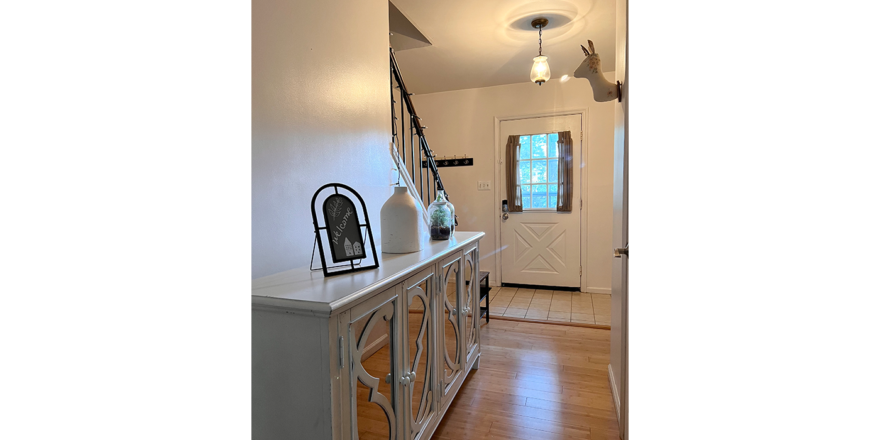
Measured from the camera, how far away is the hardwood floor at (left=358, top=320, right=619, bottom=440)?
5.49 ft

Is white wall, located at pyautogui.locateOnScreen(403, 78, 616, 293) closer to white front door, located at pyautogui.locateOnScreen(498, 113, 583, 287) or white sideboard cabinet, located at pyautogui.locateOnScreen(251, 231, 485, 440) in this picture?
white front door, located at pyautogui.locateOnScreen(498, 113, 583, 287)

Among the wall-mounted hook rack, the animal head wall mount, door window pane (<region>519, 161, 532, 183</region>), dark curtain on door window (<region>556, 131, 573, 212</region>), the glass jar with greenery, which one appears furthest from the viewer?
the wall-mounted hook rack

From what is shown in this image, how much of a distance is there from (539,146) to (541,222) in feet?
2.77

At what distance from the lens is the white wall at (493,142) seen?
4.07 m

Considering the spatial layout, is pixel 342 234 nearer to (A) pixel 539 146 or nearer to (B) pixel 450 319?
(B) pixel 450 319

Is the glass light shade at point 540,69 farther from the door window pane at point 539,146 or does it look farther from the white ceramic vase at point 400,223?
the white ceramic vase at point 400,223

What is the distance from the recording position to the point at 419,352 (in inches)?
55.7

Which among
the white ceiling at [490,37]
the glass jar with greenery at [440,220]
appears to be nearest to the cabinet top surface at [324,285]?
the glass jar with greenery at [440,220]

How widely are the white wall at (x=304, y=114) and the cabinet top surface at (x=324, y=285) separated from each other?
0.59ft

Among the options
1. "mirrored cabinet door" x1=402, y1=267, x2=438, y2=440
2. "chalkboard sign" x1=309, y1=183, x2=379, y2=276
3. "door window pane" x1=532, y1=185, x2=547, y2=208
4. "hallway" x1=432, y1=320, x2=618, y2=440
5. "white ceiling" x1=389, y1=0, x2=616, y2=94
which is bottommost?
"hallway" x1=432, y1=320, x2=618, y2=440

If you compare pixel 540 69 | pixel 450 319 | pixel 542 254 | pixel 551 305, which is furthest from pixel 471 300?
pixel 542 254

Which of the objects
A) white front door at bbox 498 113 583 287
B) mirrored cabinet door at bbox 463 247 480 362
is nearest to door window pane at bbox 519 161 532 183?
white front door at bbox 498 113 583 287

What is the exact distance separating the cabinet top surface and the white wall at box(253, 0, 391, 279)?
0.18 m
